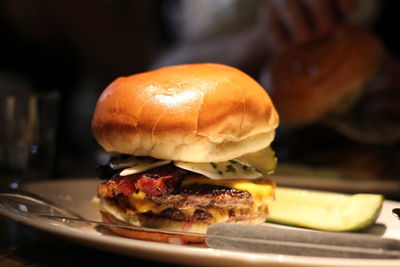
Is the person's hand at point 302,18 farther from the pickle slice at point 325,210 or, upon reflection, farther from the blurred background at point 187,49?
the pickle slice at point 325,210

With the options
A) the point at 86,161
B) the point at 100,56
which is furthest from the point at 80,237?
the point at 100,56

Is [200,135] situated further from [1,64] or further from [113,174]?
[1,64]

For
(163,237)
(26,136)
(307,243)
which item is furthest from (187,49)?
(307,243)

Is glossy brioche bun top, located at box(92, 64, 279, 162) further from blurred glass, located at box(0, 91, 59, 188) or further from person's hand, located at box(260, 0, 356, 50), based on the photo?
person's hand, located at box(260, 0, 356, 50)

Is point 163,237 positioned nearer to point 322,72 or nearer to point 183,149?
point 183,149

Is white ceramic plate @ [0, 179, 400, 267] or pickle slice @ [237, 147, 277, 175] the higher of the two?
pickle slice @ [237, 147, 277, 175]

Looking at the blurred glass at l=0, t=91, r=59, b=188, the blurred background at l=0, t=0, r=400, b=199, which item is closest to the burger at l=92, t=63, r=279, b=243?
the blurred glass at l=0, t=91, r=59, b=188

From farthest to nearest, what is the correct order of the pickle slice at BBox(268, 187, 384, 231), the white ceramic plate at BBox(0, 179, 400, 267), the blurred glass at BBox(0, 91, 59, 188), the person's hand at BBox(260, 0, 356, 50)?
the person's hand at BBox(260, 0, 356, 50) → the blurred glass at BBox(0, 91, 59, 188) → the pickle slice at BBox(268, 187, 384, 231) → the white ceramic plate at BBox(0, 179, 400, 267)
